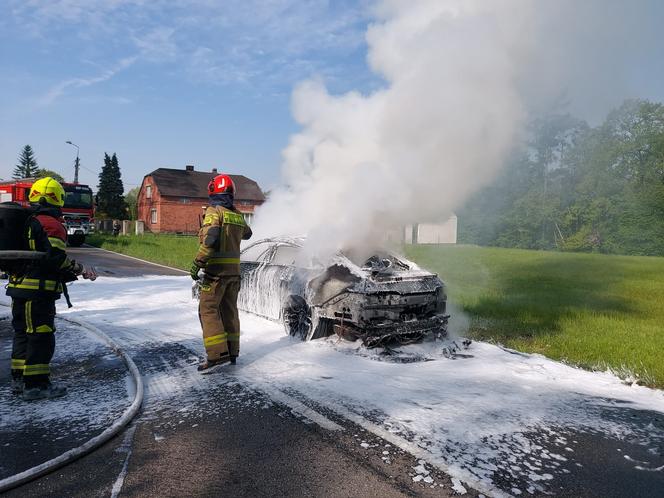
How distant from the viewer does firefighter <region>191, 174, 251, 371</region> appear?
5.00 meters

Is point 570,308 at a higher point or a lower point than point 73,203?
lower

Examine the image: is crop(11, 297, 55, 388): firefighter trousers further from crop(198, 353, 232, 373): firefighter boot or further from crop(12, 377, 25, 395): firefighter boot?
crop(198, 353, 232, 373): firefighter boot

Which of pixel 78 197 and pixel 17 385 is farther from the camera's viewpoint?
pixel 78 197

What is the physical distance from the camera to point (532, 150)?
7926 millimetres

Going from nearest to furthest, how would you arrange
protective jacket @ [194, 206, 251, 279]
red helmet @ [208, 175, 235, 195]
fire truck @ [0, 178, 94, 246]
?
protective jacket @ [194, 206, 251, 279]
red helmet @ [208, 175, 235, 195]
fire truck @ [0, 178, 94, 246]

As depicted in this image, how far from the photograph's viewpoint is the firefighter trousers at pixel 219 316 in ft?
16.4

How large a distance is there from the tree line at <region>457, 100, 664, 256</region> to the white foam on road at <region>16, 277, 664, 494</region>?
342 cm

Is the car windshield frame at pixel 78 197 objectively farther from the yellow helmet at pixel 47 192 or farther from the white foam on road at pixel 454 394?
the yellow helmet at pixel 47 192

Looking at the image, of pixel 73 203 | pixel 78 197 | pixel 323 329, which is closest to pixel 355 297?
pixel 323 329

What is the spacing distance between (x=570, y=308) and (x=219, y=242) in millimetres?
7418

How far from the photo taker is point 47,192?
4.29 metres

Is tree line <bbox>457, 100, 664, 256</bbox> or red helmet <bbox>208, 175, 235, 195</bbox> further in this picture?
tree line <bbox>457, 100, 664, 256</bbox>

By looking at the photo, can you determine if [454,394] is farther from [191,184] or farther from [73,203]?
[191,184]

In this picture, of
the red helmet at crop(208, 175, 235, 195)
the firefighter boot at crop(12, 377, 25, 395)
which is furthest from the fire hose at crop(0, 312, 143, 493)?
the red helmet at crop(208, 175, 235, 195)
